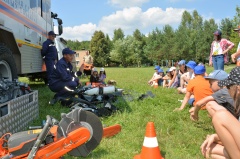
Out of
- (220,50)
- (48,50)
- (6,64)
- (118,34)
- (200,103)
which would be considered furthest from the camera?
(118,34)

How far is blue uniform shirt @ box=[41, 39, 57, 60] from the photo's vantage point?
8539 millimetres

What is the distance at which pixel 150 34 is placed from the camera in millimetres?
68500

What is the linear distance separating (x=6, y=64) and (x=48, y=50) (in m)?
3.87

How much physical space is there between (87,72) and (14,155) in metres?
11.4

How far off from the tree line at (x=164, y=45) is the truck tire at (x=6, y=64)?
4919 cm

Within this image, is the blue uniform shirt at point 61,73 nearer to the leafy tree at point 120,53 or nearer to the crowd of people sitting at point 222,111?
the crowd of people sitting at point 222,111

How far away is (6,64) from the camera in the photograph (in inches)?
190

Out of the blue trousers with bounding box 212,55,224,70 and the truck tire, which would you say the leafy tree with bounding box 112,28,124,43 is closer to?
the blue trousers with bounding box 212,55,224,70

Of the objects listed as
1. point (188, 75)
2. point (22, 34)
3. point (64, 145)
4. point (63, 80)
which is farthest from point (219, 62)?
point (64, 145)

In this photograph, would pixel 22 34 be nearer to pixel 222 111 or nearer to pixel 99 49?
pixel 222 111

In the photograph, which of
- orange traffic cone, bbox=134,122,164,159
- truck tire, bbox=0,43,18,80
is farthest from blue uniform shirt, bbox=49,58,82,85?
orange traffic cone, bbox=134,122,164,159

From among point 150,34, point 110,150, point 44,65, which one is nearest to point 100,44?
point 150,34

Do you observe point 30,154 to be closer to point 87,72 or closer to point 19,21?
point 19,21

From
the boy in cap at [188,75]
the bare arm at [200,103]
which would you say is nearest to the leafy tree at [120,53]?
the boy in cap at [188,75]
